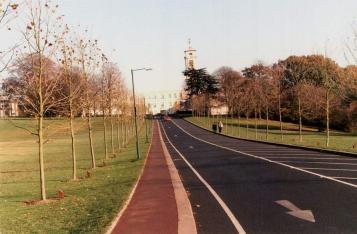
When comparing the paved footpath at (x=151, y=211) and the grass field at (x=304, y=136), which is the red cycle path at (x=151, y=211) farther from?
the grass field at (x=304, y=136)

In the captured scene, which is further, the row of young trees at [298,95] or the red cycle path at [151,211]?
the row of young trees at [298,95]

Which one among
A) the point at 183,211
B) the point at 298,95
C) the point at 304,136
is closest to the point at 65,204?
the point at 183,211

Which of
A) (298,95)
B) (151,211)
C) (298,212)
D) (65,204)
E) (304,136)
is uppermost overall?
(298,95)

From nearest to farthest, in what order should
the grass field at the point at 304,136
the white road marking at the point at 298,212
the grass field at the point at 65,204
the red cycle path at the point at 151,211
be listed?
the red cycle path at the point at 151,211 < the white road marking at the point at 298,212 < the grass field at the point at 65,204 < the grass field at the point at 304,136

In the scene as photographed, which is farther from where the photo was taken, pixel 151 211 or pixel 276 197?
pixel 276 197

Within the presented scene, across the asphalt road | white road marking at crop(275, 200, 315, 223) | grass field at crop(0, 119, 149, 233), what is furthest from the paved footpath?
white road marking at crop(275, 200, 315, 223)

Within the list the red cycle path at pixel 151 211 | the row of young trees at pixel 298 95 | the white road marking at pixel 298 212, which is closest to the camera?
the red cycle path at pixel 151 211

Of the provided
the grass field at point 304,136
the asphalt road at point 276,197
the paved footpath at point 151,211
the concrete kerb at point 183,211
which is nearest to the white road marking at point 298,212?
the asphalt road at point 276,197

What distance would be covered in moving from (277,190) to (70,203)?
6.30 m

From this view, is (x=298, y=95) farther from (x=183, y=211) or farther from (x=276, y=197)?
(x=183, y=211)

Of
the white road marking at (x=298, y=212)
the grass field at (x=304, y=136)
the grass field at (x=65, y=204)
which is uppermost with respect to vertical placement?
the white road marking at (x=298, y=212)

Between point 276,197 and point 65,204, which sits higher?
point 276,197

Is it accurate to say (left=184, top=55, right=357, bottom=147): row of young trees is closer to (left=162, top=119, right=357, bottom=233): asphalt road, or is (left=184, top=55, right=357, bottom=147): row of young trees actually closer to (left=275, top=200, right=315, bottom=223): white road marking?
(left=162, top=119, right=357, bottom=233): asphalt road

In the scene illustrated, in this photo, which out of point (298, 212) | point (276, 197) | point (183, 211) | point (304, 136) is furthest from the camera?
point (304, 136)
